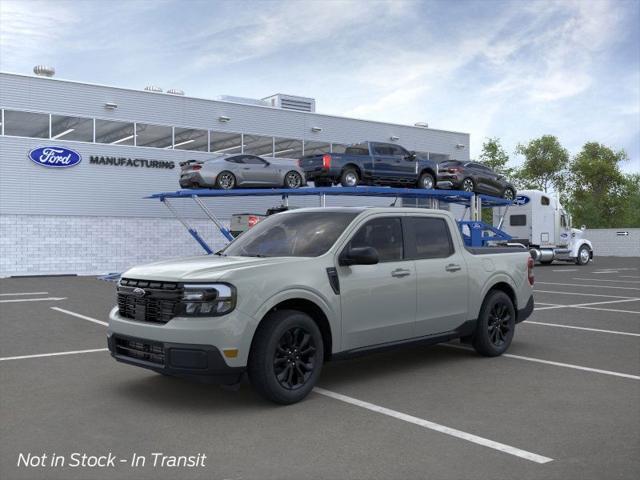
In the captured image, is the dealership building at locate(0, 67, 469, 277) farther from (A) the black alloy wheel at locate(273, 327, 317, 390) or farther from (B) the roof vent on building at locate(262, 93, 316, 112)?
(A) the black alloy wheel at locate(273, 327, 317, 390)

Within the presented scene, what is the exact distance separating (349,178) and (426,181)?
3.10 m

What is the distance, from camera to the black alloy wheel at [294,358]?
19.1ft

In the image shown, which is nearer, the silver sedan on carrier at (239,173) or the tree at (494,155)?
the silver sedan on carrier at (239,173)

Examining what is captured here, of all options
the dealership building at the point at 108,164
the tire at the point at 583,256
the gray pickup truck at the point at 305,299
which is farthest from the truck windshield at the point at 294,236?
the tire at the point at 583,256

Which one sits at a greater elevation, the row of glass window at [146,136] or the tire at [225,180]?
the row of glass window at [146,136]

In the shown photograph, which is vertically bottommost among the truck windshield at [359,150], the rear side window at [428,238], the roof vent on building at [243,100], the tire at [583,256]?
the tire at [583,256]

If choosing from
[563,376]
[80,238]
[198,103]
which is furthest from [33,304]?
[198,103]

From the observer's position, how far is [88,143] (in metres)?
27.8

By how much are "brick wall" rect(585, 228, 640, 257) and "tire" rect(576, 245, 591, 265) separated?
1795 cm

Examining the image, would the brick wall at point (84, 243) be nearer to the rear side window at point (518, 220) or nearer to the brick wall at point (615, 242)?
the rear side window at point (518, 220)

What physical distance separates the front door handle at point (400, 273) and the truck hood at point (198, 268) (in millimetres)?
1167

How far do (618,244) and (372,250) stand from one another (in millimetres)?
49195

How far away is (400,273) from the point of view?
6938 mm

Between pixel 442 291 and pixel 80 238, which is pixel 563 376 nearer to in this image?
pixel 442 291
